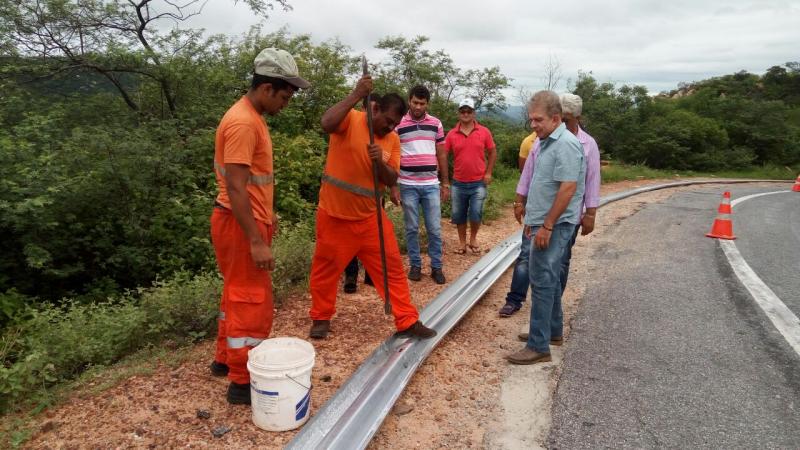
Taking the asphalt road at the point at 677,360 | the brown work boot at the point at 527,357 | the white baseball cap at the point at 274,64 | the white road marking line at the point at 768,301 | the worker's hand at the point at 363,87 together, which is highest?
the white baseball cap at the point at 274,64

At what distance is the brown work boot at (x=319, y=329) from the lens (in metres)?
4.05

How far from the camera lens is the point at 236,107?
9.36 ft

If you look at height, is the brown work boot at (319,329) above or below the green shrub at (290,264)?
below

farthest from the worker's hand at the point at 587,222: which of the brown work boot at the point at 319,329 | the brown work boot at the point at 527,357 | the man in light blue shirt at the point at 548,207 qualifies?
the brown work boot at the point at 319,329

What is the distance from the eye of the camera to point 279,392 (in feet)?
9.12

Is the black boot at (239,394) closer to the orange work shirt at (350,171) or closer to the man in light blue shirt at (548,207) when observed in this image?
the orange work shirt at (350,171)

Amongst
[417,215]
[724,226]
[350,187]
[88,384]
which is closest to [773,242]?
[724,226]

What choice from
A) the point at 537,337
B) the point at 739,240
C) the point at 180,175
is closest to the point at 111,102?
the point at 180,175

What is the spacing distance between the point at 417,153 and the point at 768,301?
3783 millimetres

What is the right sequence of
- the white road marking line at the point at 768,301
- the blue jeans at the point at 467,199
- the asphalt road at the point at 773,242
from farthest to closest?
1. the blue jeans at the point at 467,199
2. the asphalt road at the point at 773,242
3. the white road marking line at the point at 768,301

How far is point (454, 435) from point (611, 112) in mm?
24753

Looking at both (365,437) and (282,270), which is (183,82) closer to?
(282,270)

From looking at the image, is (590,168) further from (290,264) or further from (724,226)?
(724,226)

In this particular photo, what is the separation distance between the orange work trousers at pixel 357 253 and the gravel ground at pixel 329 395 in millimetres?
414
